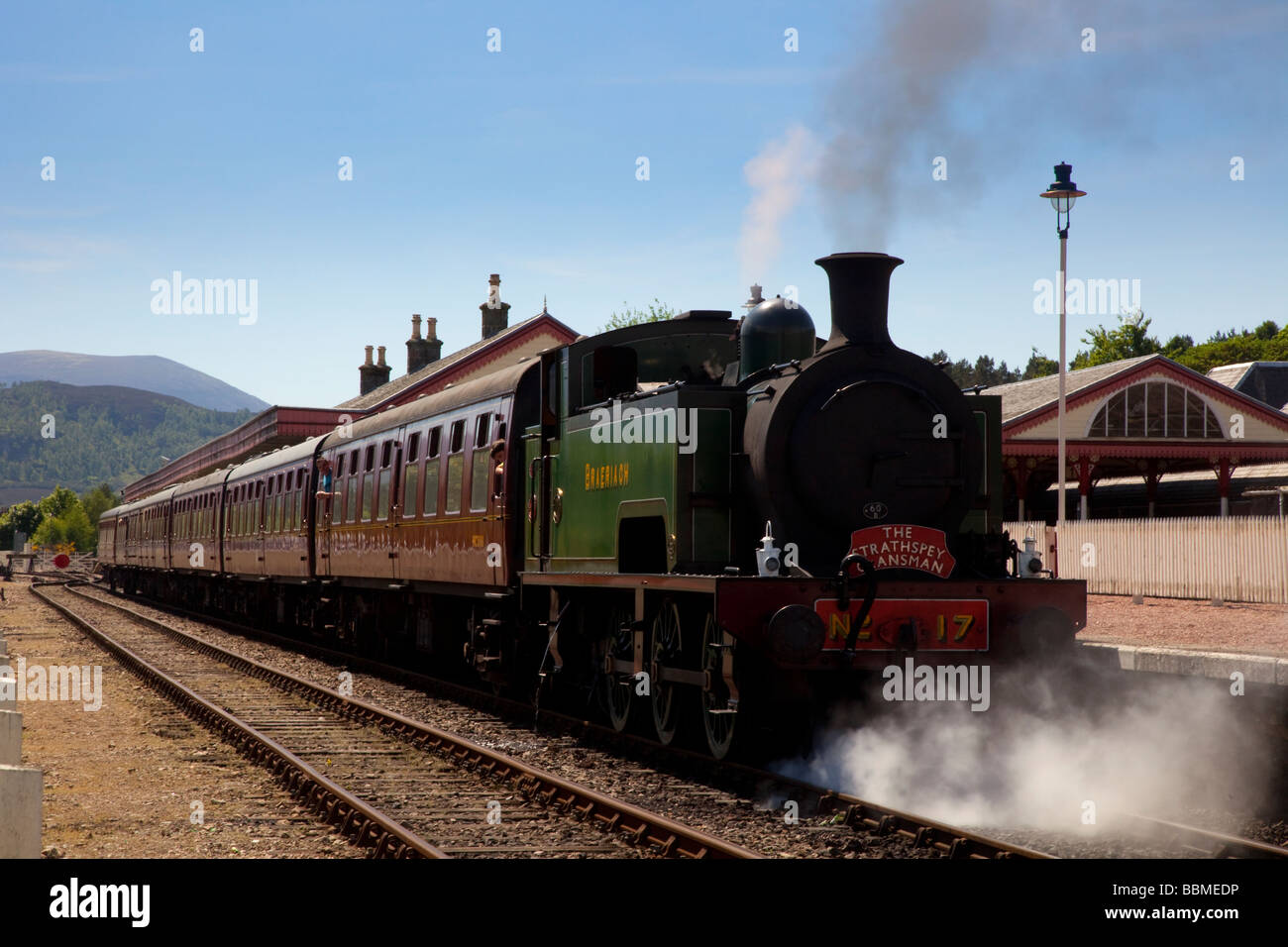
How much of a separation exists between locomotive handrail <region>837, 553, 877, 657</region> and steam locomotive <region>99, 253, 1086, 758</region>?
2 centimetres

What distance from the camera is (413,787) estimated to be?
918 cm

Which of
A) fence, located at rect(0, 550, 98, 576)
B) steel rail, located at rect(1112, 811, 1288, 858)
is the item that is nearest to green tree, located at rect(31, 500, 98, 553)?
fence, located at rect(0, 550, 98, 576)

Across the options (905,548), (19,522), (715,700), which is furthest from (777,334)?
(19,522)

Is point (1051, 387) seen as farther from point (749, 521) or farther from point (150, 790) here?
point (150, 790)

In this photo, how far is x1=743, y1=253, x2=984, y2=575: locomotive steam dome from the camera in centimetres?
865

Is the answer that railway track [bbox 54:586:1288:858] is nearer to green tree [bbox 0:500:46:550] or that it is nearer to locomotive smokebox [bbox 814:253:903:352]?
locomotive smokebox [bbox 814:253:903:352]

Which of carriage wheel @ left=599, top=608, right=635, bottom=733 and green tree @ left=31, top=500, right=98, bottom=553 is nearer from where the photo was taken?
carriage wheel @ left=599, top=608, right=635, bottom=733

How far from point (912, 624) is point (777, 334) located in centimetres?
232

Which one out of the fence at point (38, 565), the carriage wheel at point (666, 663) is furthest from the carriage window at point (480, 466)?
the fence at point (38, 565)

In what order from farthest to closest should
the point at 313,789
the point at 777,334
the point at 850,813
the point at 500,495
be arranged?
the point at 500,495
the point at 777,334
the point at 313,789
the point at 850,813

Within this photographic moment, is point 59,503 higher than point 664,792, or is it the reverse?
point 59,503

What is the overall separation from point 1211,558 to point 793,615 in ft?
57.4
